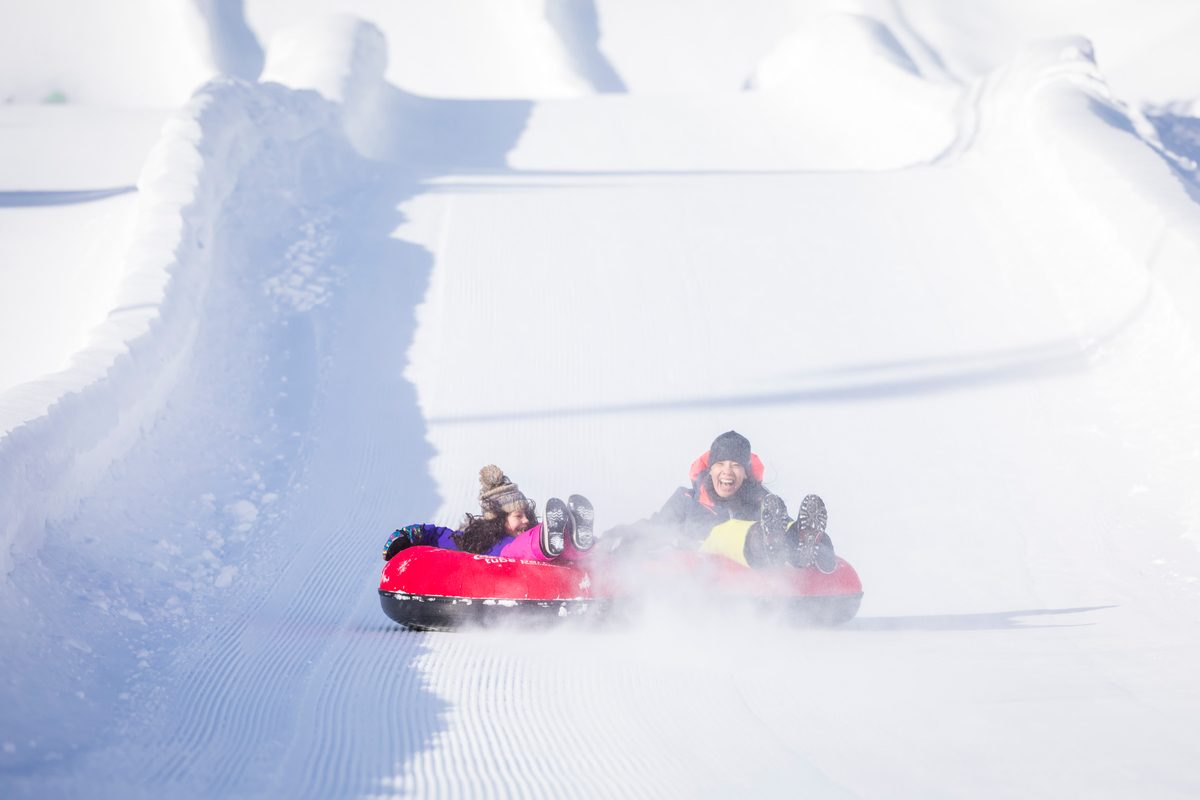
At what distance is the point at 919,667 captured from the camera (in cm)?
395

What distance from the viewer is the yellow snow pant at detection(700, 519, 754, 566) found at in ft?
14.5

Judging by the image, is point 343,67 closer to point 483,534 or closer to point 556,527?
point 483,534

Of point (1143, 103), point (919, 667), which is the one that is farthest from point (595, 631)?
point (1143, 103)

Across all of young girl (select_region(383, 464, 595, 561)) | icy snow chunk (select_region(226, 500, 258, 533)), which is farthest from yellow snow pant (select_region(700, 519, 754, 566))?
icy snow chunk (select_region(226, 500, 258, 533))

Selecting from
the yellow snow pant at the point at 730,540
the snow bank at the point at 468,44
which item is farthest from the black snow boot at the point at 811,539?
the snow bank at the point at 468,44

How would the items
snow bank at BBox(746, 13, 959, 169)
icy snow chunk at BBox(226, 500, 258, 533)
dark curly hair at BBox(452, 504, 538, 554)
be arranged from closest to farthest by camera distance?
dark curly hair at BBox(452, 504, 538, 554)
icy snow chunk at BBox(226, 500, 258, 533)
snow bank at BBox(746, 13, 959, 169)

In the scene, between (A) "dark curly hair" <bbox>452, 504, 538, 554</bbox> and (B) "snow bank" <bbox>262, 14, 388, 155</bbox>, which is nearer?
(A) "dark curly hair" <bbox>452, 504, 538, 554</bbox>

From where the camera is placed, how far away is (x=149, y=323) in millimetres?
6227

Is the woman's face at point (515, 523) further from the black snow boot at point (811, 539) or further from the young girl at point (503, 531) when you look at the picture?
the black snow boot at point (811, 539)

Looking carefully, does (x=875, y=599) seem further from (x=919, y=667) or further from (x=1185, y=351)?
(x=1185, y=351)

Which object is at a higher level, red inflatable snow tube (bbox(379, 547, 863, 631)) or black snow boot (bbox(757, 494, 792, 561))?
black snow boot (bbox(757, 494, 792, 561))

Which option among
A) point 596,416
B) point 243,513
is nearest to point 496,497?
point 243,513

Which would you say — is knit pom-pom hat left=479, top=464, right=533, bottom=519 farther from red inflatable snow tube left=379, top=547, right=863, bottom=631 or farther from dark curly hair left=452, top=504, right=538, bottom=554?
red inflatable snow tube left=379, top=547, right=863, bottom=631

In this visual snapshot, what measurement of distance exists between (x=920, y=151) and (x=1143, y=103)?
11.9 m
